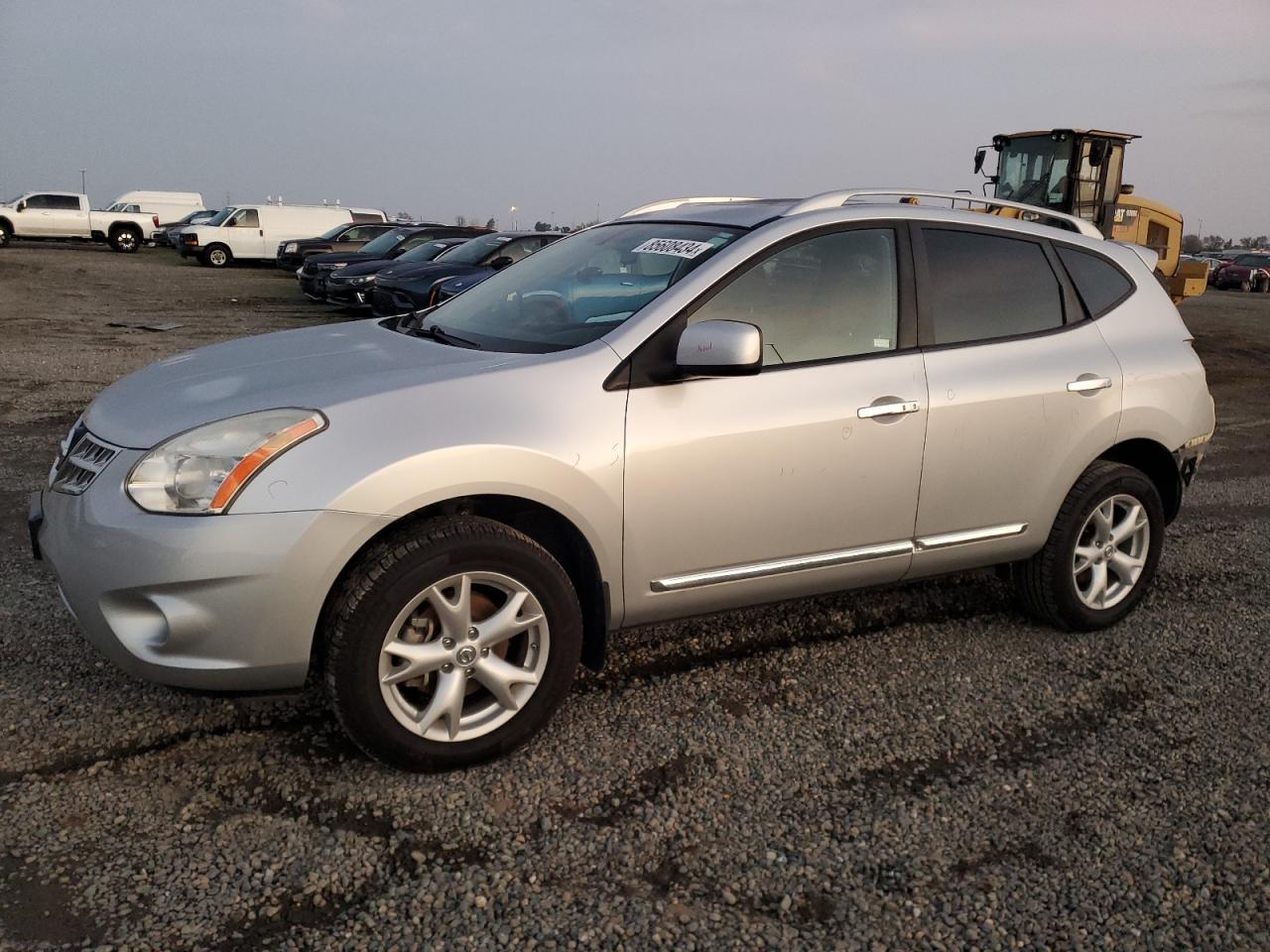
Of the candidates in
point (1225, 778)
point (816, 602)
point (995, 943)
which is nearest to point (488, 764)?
point (995, 943)

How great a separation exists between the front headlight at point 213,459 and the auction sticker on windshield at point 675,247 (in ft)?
4.76

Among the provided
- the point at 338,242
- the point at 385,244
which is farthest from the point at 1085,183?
the point at 338,242

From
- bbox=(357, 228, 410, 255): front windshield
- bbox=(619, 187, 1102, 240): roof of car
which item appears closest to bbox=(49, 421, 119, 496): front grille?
bbox=(619, 187, 1102, 240): roof of car

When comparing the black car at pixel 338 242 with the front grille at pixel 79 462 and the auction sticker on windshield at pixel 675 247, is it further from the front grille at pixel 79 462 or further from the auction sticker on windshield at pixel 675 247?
the front grille at pixel 79 462

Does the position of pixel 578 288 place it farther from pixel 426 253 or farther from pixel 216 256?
pixel 216 256

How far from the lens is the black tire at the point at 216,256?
3028cm

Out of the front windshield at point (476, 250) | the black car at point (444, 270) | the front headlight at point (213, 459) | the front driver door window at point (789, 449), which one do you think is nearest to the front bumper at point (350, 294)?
the black car at point (444, 270)

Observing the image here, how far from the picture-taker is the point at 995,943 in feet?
8.02

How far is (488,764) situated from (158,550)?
1142mm

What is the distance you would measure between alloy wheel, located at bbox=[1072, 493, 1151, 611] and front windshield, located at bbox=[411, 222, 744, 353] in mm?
1976

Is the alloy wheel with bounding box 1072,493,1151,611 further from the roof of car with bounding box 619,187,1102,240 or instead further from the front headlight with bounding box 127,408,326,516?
the front headlight with bounding box 127,408,326,516

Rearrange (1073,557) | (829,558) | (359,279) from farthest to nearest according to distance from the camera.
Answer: (359,279)
(1073,557)
(829,558)

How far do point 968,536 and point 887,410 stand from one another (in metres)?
0.69

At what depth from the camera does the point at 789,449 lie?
3459 mm
